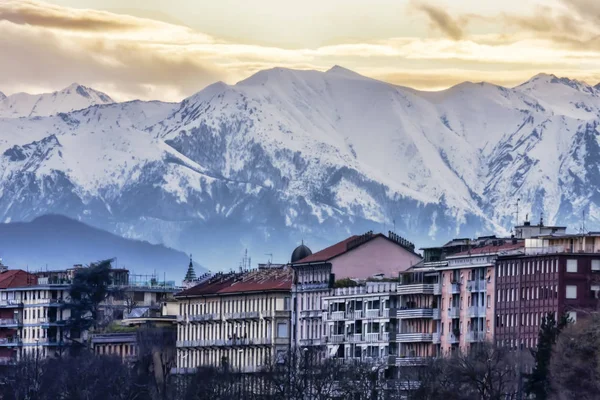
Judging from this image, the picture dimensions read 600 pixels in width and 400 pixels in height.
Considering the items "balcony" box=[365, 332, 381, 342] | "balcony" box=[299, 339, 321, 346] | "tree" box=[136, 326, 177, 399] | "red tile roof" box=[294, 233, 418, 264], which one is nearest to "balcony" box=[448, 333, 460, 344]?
"balcony" box=[365, 332, 381, 342]

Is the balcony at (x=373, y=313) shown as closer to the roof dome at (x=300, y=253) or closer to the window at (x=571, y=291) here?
the window at (x=571, y=291)

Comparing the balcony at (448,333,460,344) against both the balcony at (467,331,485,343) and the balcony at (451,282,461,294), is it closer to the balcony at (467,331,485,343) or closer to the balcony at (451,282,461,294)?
the balcony at (467,331,485,343)

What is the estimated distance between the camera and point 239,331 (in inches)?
7210

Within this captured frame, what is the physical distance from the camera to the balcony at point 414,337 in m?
153

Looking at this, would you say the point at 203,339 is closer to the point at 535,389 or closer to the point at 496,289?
the point at 496,289

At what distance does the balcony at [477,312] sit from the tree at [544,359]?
644 inches

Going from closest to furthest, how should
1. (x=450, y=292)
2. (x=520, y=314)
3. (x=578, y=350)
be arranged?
(x=578, y=350)
(x=520, y=314)
(x=450, y=292)

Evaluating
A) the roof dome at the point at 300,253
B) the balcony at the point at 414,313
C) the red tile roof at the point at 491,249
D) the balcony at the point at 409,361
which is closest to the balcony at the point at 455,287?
the red tile roof at the point at 491,249

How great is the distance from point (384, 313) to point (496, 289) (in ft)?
47.1

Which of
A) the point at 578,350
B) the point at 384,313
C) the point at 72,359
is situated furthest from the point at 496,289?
the point at 72,359

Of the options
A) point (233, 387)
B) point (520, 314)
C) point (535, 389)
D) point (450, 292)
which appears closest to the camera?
point (535, 389)

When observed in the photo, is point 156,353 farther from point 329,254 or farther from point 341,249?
point 341,249

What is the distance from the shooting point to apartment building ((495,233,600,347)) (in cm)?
13650

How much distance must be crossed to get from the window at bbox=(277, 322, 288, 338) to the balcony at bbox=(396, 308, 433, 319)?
2106 centimetres
